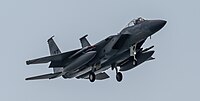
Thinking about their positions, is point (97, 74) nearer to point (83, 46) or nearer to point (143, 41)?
point (83, 46)

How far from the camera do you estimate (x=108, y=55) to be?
38.4 m

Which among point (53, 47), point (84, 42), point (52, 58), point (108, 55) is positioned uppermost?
point (53, 47)

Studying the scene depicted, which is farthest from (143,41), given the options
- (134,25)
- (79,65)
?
(79,65)

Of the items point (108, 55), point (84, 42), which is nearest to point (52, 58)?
point (84, 42)

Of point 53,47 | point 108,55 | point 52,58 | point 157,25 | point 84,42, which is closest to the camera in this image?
point 157,25

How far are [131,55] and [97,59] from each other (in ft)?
7.02

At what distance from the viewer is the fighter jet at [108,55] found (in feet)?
123

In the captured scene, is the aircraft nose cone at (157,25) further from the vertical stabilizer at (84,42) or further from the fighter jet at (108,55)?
the vertical stabilizer at (84,42)

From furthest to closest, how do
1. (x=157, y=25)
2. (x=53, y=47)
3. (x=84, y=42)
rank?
(x=53, y=47) → (x=84, y=42) → (x=157, y=25)

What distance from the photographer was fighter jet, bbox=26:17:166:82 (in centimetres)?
3753

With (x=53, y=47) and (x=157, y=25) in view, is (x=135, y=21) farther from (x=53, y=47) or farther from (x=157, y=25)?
(x=53, y=47)

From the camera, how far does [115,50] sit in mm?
38125

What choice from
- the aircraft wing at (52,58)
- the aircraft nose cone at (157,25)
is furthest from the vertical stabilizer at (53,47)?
the aircraft nose cone at (157,25)

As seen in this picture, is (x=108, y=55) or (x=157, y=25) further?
(x=108, y=55)
